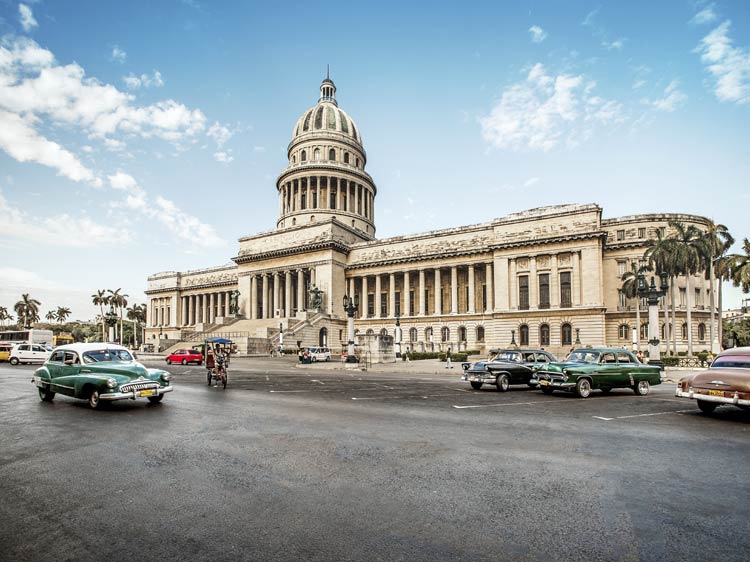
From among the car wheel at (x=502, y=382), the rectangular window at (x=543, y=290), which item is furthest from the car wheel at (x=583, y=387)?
the rectangular window at (x=543, y=290)

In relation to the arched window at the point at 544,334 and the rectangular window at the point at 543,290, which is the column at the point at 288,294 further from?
the rectangular window at the point at 543,290

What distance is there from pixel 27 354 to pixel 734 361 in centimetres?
4455

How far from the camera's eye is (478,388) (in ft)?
62.2

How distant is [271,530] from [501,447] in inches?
193

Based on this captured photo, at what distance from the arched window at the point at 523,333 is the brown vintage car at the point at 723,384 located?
1608 inches

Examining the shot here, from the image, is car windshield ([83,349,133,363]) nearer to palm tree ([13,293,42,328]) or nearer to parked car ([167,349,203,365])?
parked car ([167,349,203,365])

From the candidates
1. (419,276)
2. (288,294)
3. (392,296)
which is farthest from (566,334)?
(288,294)

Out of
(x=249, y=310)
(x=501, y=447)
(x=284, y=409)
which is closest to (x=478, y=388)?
(x=284, y=409)

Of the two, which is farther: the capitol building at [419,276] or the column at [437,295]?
the column at [437,295]

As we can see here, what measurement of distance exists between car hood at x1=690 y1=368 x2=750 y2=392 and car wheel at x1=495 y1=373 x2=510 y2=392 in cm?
654

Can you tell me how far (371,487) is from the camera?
593cm

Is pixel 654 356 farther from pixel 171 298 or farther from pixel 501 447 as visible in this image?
pixel 171 298

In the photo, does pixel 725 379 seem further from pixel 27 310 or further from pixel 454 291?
pixel 27 310

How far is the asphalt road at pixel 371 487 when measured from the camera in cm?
429
